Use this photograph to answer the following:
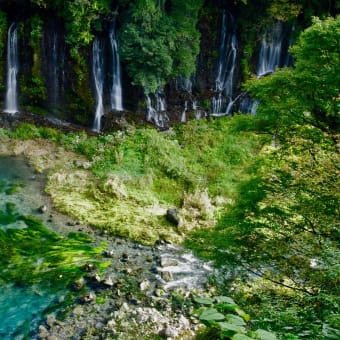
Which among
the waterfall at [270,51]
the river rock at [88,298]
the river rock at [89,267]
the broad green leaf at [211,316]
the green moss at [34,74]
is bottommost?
the river rock at [88,298]

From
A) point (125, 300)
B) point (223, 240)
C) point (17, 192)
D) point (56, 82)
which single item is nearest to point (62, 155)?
point (17, 192)

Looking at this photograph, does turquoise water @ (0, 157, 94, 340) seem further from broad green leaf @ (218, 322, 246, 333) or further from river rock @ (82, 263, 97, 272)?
broad green leaf @ (218, 322, 246, 333)

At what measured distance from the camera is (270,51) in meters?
21.7

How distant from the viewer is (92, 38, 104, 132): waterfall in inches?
704

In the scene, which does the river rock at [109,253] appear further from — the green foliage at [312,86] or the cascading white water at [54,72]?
the cascading white water at [54,72]

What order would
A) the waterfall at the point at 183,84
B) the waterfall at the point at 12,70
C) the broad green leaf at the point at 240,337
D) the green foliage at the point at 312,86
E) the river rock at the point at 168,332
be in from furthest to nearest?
the waterfall at the point at 183,84 < the waterfall at the point at 12,70 < the river rock at the point at 168,332 < the green foliage at the point at 312,86 < the broad green leaf at the point at 240,337

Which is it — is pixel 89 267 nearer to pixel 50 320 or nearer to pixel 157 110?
pixel 50 320

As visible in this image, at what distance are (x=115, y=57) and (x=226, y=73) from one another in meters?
6.36

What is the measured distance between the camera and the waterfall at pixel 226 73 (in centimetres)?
2073

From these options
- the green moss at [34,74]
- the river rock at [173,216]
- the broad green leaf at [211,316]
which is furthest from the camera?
the green moss at [34,74]

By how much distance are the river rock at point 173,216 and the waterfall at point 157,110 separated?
8.41 metres

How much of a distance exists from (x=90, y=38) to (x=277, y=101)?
456 inches

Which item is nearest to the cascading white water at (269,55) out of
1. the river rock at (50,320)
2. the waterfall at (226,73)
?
the waterfall at (226,73)

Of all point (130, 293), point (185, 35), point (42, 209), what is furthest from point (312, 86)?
point (185, 35)
